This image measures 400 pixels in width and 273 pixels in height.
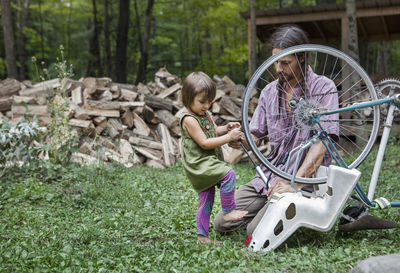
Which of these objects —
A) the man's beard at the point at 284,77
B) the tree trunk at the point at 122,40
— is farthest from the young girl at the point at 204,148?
the tree trunk at the point at 122,40

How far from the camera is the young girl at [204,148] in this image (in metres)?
2.81

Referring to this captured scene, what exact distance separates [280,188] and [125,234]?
1250 mm

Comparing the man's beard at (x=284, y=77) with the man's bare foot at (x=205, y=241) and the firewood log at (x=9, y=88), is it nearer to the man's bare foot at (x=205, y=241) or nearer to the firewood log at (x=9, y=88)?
the man's bare foot at (x=205, y=241)

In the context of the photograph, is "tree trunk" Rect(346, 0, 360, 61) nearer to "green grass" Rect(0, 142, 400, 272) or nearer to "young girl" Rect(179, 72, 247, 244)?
"green grass" Rect(0, 142, 400, 272)

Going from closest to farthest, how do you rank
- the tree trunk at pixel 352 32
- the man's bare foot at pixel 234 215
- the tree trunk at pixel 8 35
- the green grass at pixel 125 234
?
the green grass at pixel 125 234, the man's bare foot at pixel 234 215, the tree trunk at pixel 352 32, the tree trunk at pixel 8 35

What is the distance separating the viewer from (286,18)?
364 inches

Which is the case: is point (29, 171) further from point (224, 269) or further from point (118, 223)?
point (224, 269)

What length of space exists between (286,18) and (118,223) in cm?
708

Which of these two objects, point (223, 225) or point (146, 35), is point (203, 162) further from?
point (146, 35)

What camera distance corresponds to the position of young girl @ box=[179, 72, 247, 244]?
281cm

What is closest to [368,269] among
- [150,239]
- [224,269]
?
[224,269]

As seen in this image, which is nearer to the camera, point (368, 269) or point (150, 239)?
point (368, 269)

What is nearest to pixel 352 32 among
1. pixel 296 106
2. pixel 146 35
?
pixel 296 106

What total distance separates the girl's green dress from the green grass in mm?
442
